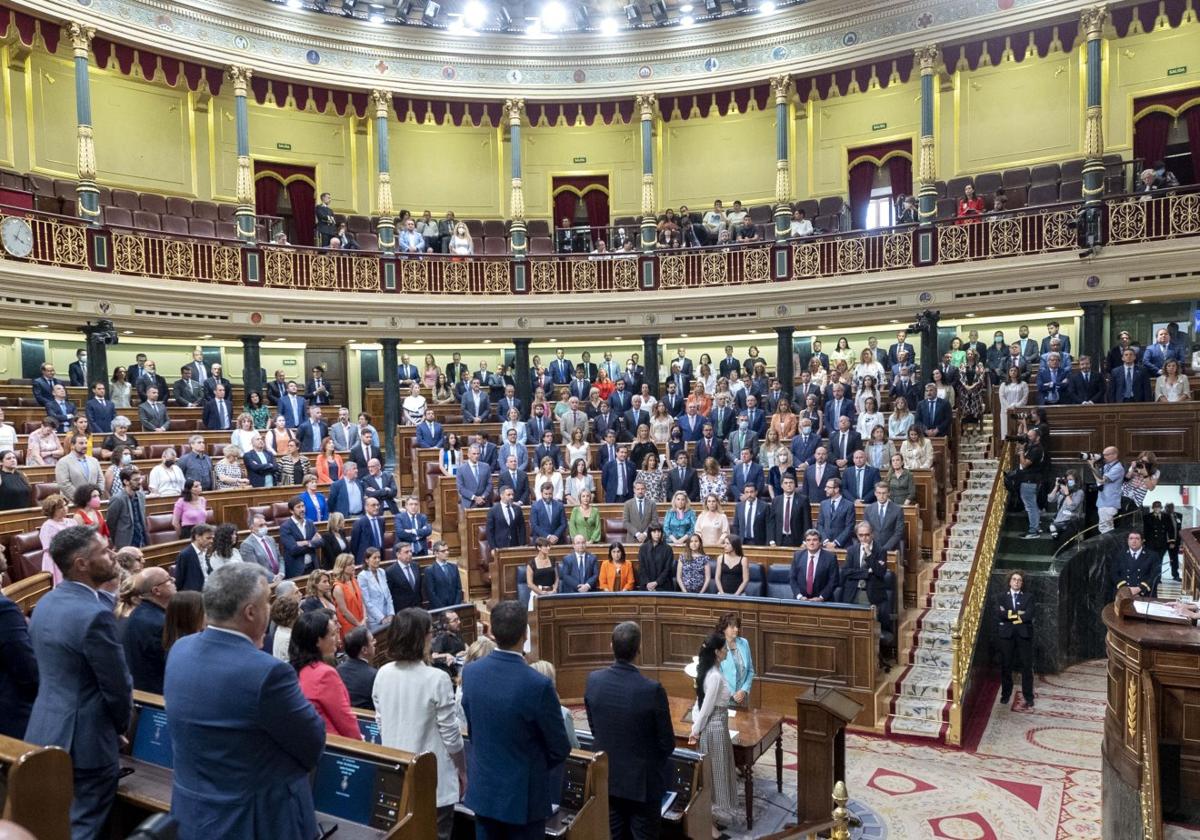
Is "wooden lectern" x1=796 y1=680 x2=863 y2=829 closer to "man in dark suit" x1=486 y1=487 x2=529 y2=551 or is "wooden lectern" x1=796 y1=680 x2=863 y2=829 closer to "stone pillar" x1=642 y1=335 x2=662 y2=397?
"man in dark suit" x1=486 y1=487 x2=529 y2=551

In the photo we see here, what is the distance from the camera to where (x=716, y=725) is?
17.6 feet

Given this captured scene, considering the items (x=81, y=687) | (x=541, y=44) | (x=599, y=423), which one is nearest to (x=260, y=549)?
(x=81, y=687)

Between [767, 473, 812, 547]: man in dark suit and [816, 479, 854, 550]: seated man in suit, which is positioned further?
[767, 473, 812, 547]: man in dark suit

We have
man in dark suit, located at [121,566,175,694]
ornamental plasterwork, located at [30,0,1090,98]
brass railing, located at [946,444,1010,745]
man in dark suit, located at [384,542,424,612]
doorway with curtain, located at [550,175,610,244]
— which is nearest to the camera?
man in dark suit, located at [121,566,175,694]

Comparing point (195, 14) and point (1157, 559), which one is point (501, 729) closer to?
point (1157, 559)

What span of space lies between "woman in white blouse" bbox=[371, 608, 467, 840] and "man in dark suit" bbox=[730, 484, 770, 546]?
561 cm

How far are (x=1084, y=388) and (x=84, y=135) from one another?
13752 millimetres

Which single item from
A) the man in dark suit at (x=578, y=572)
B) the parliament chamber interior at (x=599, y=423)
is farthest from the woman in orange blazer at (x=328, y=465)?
the man in dark suit at (x=578, y=572)

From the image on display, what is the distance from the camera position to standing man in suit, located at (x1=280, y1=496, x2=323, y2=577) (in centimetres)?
785

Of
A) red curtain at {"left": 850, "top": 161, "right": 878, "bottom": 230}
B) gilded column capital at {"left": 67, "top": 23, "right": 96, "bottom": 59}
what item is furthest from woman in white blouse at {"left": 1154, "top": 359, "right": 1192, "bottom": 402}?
gilded column capital at {"left": 67, "top": 23, "right": 96, "bottom": 59}

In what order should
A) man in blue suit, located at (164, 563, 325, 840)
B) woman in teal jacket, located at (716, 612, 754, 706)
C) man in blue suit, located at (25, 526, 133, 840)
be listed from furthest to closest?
woman in teal jacket, located at (716, 612, 754, 706) < man in blue suit, located at (25, 526, 133, 840) < man in blue suit, located at (164, 563, 325, 840)

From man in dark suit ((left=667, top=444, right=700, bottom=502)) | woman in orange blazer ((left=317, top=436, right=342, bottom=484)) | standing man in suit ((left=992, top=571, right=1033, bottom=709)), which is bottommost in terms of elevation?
standing man in suit ((left=992, top=571, right=1033, bottom=709))

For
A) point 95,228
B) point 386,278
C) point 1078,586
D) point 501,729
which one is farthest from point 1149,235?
point 95,228

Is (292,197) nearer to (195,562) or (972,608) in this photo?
(195,562)
